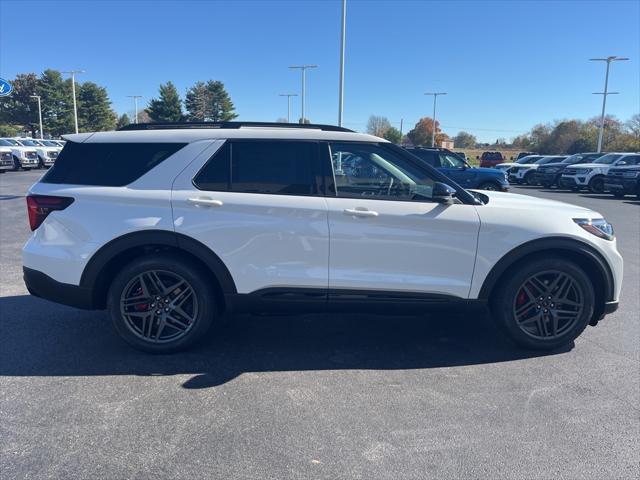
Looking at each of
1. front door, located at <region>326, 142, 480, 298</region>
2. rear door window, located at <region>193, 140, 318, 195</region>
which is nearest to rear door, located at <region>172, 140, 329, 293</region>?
rear door window, located at <region>193, 140, 318, 195</region>

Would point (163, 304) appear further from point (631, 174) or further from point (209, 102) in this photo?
point (209, 102)

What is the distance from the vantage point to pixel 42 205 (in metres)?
3.78

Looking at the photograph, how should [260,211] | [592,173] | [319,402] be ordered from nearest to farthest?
[319,402], [260,211], [592,173]

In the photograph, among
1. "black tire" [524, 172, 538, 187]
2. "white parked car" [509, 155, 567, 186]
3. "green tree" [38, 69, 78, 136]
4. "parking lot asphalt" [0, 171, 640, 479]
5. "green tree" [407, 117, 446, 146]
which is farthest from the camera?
"green tree" [407, 117, 446, 146]

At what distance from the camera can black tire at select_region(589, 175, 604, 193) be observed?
2147cm

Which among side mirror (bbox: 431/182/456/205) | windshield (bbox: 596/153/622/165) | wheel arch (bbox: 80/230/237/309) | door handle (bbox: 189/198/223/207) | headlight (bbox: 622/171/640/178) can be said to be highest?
windshield (bbox: 596/153/622/165)

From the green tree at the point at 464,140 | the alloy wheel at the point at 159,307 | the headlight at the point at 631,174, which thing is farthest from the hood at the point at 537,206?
the green tree at the point at 464,140

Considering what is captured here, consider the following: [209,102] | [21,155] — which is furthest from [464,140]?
[21,155]

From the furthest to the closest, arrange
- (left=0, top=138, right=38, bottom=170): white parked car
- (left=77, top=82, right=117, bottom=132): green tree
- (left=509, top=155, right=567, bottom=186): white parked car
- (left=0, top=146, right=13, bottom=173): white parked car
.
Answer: (left=77, top=82, right=117, bottom=132): green tree → (left=509, top=155, right=567, bottom=186): white parked car → (left=0, top=138, right=38, bottom=170): white parked car → (left=0, top=146, right=13, bottom=173): white parked car

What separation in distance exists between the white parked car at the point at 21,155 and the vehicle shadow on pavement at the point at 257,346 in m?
25.1

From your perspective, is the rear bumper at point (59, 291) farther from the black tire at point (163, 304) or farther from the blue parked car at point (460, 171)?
the blue parked car at point (460, 171)

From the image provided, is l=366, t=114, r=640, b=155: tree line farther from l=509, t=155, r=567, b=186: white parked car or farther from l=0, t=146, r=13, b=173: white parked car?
l=0, t=146, r=13, b=173: white parked car

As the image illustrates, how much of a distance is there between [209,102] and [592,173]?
62.3m

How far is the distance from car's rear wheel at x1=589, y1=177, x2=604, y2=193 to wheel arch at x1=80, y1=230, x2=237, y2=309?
73.5 feet
